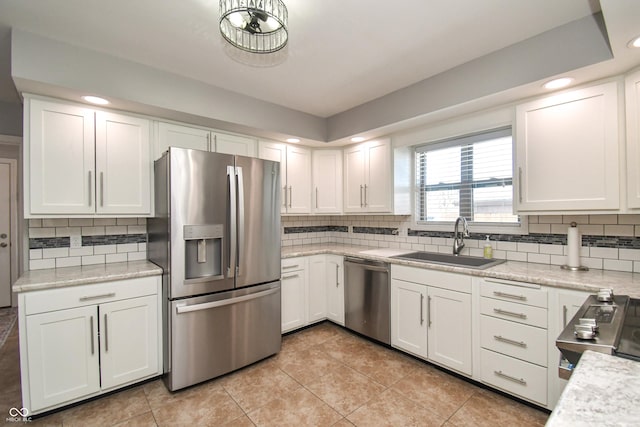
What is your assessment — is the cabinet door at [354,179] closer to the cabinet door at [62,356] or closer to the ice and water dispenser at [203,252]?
the ice and water dispenser at [203,252]

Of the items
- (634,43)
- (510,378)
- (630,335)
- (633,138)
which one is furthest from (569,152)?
(510,378)

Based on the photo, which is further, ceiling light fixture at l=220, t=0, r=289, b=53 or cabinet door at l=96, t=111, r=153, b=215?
cabinet door at l=96, t=111, r=153, b=215

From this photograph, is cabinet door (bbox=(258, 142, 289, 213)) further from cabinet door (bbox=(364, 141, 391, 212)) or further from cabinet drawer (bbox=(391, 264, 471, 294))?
cabinet drawer (bbox=(391, 264, 471, 294))

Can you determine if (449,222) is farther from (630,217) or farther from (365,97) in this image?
(365,97)

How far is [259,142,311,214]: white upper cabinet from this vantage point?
11.1ft

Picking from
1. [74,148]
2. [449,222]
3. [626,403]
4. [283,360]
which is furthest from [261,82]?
[626,403]

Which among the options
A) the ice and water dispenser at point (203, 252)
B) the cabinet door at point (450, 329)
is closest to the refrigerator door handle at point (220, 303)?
the ice and water dispenser at point (203, 252)

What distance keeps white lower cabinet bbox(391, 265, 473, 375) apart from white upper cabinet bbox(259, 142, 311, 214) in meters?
1.38

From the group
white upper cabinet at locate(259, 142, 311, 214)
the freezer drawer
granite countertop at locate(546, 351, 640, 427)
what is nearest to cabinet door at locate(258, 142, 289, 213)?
white upper cabinet at locate(259, 142, 311, 214)

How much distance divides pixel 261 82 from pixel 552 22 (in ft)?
6.90

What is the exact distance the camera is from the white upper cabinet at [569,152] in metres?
1.88

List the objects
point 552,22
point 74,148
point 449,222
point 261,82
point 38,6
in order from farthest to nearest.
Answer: point 449,222
point 261,82
point 74,148
point 552,22
point 38,6

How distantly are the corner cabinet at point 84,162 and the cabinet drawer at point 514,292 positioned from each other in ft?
8.93

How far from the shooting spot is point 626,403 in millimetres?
641
